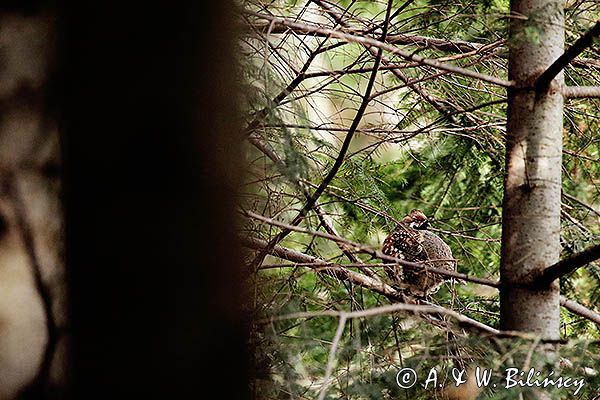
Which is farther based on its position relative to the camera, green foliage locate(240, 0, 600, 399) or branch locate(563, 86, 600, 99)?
branch locate(563, 86, 600, 99)

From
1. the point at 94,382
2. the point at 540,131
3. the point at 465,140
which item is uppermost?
the point at 465,140

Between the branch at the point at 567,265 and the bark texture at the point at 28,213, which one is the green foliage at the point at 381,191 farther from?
the bark texture at the point at 28,213

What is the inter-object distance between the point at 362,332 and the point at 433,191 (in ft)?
5.64

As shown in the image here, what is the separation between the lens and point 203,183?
605 millimetres

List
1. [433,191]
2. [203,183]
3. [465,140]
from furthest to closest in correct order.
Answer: [433,191]
[465,140]
[203,183]

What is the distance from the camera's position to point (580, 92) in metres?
1.90

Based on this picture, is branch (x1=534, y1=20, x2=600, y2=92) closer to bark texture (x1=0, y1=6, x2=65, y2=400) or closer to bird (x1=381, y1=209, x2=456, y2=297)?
bird (x1=381, y1=209, x2=456, y2=297)

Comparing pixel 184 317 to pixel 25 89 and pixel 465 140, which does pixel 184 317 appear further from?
pixel 465 140

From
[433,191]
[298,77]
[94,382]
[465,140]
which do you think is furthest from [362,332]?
[433,191]

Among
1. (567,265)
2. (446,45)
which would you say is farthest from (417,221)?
(567,265)
